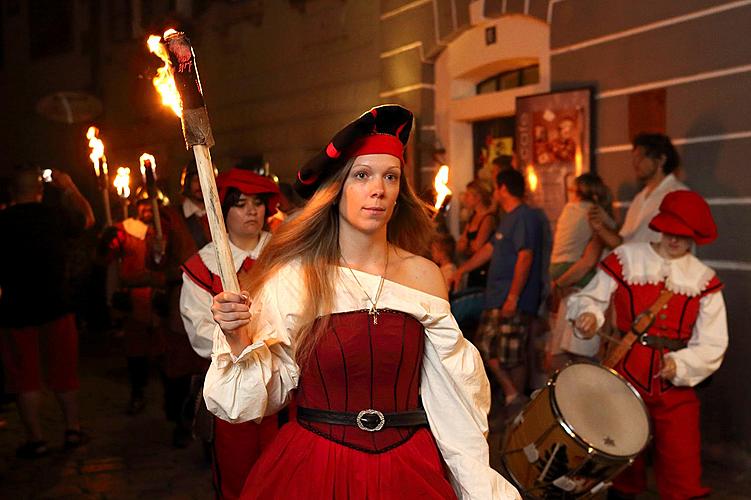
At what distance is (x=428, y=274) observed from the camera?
300 cm

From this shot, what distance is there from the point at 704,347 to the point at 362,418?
260 centimetres

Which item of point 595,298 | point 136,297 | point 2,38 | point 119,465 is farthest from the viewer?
point 2,38

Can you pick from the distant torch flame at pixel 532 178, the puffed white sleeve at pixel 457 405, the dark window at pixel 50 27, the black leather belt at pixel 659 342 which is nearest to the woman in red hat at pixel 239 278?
the puffed white sleeve at pixel 457 405

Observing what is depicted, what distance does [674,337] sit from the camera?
15.4ft

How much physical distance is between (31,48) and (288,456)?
16.8 metres

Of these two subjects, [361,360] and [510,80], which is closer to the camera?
[361,360]

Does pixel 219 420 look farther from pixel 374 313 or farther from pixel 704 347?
pixel 704 347

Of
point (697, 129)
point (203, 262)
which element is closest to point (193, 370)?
point (203, 262)

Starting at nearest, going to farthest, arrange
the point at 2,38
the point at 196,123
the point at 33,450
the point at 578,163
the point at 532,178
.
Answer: the point at 196,123
the point at 33,450
the point at 578,163
the point at 532,178
the point at 2,38

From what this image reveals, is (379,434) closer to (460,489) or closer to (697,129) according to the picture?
(460,489)

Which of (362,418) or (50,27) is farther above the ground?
(50,27)

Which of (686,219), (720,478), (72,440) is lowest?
(720,478)

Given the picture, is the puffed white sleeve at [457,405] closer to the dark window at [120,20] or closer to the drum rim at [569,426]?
the drum rim at [569,426]

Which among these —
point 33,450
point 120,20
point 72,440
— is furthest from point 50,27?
point 33,450
